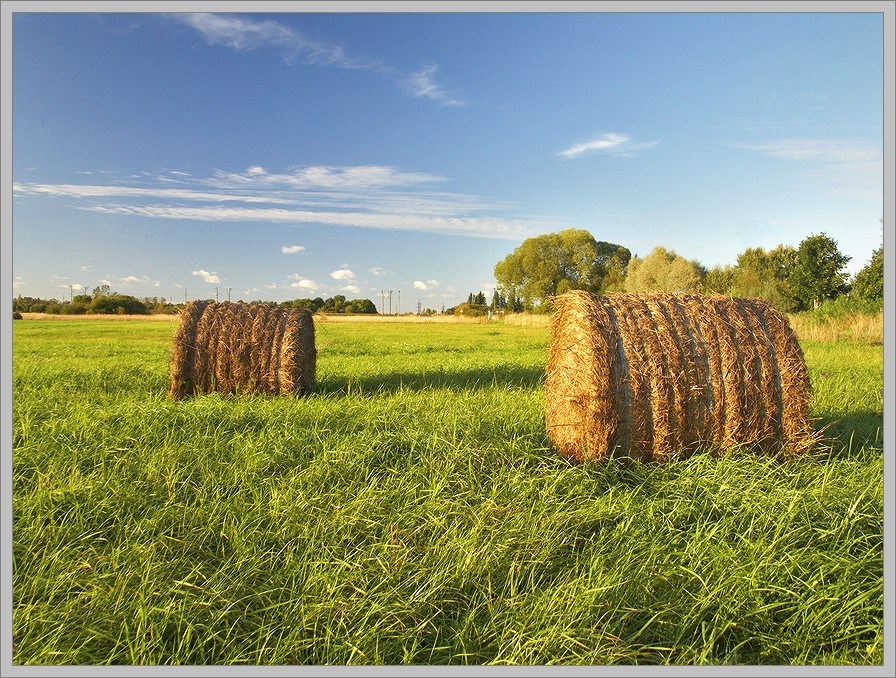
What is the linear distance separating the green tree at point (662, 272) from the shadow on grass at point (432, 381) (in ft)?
207

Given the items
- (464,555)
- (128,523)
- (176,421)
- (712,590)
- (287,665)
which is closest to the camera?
(287,665)

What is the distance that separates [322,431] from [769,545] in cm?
424

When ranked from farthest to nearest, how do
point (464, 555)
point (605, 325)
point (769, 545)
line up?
1. point (605, 325)
2. point (769, 545)
3. point (464, 555)

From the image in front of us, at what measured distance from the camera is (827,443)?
6.49 meters

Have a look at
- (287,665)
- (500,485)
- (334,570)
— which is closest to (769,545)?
(500,485)

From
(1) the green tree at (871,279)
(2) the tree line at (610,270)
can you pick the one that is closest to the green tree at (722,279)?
(2) the tree line at (610,270)

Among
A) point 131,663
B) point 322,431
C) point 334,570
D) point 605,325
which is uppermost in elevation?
point 605,325

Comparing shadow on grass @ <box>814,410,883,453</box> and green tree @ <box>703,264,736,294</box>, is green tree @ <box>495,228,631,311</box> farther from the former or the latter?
shadow on grass @ <box>814,410,883,453</box>

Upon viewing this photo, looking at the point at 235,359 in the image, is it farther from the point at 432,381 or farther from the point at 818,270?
the point at 818,270

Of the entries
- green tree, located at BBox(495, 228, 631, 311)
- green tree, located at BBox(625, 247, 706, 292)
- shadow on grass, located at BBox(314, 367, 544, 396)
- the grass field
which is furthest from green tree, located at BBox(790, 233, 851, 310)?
the grass field

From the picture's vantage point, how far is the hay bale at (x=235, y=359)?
9266 mm

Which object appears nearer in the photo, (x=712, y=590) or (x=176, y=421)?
(x=712, y=590)

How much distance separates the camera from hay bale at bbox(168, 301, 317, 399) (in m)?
9.27

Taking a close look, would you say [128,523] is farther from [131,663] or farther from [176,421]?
[176,421]
